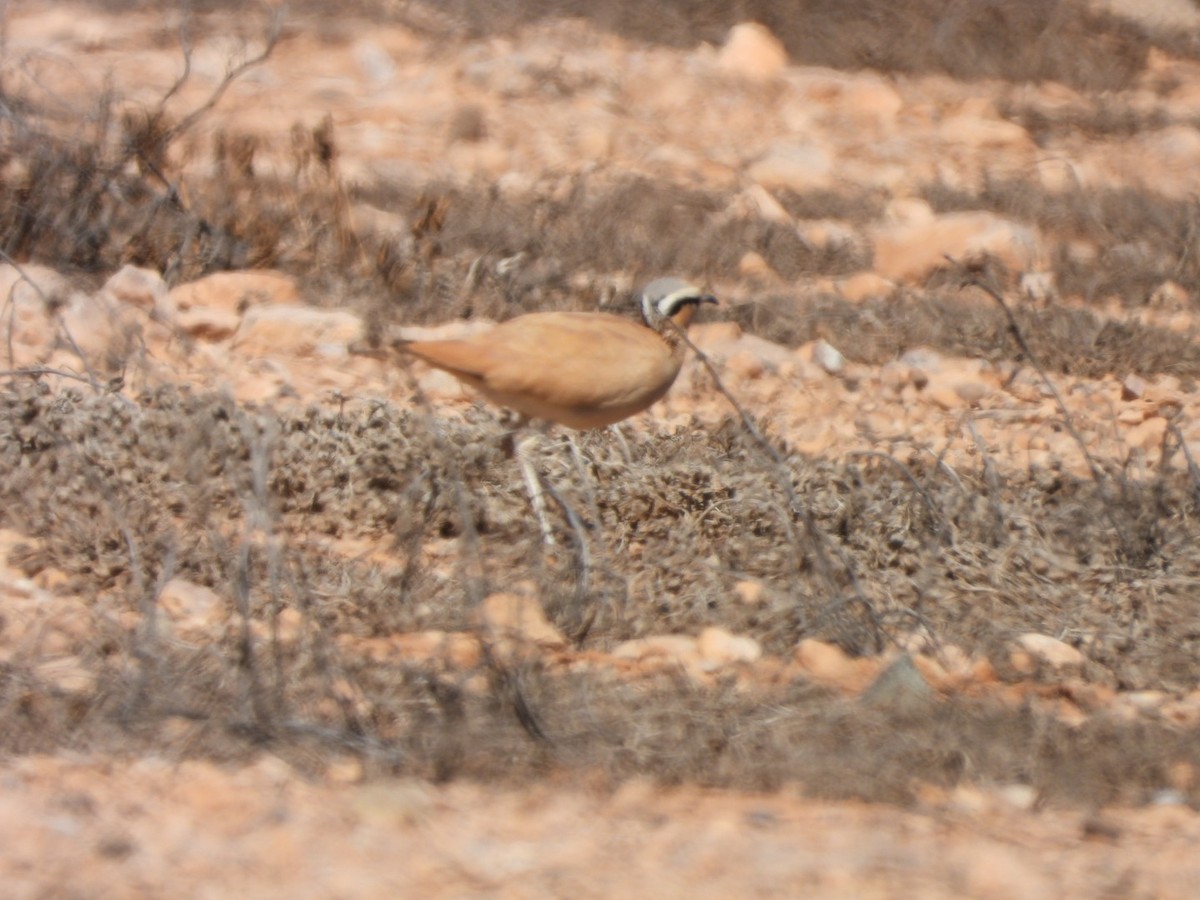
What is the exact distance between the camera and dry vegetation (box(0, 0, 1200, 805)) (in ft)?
12.4

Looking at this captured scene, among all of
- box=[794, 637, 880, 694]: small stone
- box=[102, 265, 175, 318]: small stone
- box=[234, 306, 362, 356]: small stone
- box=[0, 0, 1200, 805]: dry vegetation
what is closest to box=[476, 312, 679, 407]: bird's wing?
box=[0, 0, 1200, 805]: dry vegetation

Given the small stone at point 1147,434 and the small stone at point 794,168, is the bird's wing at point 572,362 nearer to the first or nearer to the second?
the small stone at point 1147,434

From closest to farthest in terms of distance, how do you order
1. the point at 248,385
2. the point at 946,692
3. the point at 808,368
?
1. the point at 946,692
2. the point at 248,385
3. the point at 808,368

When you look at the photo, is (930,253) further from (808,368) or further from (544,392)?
(544,392)

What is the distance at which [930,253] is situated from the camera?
27.3 feet

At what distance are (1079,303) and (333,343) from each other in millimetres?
4198

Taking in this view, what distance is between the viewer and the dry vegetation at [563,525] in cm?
377

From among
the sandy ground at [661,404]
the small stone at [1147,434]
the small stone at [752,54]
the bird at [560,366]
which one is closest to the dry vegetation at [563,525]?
the sandy ground at [661,404]

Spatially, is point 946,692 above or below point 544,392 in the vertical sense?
below

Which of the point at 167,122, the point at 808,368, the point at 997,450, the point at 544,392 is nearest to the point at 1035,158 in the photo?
the point at 808,368

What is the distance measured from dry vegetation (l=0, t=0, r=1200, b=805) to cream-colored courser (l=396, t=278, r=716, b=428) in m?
0.37

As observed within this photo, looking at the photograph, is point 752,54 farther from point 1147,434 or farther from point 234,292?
point 234,292

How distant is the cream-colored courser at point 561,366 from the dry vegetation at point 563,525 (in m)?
0.37

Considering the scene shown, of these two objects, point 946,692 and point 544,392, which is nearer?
point 946,692
